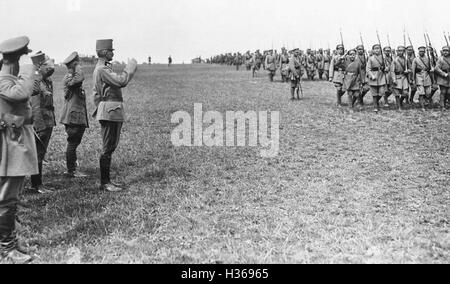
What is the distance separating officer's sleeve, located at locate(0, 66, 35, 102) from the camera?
14.5ft

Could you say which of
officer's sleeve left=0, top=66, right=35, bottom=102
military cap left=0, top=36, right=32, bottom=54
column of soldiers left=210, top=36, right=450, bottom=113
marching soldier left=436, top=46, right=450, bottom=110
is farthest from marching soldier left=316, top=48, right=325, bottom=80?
officer's sleeve left=0, top=66, right=35, bottom=102

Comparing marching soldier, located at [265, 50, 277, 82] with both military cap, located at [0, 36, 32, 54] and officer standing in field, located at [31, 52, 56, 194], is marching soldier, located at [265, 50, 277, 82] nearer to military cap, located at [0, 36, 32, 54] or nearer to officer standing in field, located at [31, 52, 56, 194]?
officer standing in field, located at [31, 52, 56, 194]

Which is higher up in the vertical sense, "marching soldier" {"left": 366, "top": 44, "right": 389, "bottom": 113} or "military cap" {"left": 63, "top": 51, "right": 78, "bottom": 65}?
"military cap" {"left": 63, "top": 51, "right": 78, "bottom": 65}

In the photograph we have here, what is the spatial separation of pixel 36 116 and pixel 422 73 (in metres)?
11.3

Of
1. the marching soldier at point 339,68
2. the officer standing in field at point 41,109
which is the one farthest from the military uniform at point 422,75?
the officer standing in field at point 41,109

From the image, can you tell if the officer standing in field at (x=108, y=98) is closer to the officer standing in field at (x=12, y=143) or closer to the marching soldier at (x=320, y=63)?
the officer standing in field at (x=12, y=143)

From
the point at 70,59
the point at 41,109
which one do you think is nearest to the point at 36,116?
the point at 41,109

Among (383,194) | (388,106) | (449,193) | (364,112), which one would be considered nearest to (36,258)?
(383,194)

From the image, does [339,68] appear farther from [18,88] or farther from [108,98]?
[18,88]

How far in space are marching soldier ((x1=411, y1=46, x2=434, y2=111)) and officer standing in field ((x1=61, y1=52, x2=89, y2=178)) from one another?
1030 centimetres

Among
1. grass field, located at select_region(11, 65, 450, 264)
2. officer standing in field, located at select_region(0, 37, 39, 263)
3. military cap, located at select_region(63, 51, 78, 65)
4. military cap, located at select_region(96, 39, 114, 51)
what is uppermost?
military cap, located at select_region(96, 39, 114, 51)

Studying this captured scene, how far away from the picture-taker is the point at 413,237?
4.94m
